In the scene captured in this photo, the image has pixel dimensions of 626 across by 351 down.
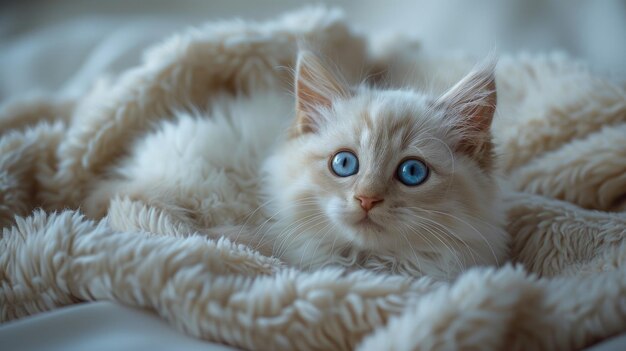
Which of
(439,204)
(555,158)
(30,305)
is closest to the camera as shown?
(30,305)

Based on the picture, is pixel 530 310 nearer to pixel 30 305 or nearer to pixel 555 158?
pixel 555 158

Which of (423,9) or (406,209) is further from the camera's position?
(423,9)

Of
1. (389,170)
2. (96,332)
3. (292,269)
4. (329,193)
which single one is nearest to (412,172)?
(389,170)

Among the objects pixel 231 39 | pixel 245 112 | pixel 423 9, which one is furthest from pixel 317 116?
pixel 423 9

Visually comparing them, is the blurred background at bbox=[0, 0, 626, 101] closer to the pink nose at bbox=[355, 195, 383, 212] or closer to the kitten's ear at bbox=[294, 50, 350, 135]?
the kitten's ear at bbox=[294, 50, 350, 135]

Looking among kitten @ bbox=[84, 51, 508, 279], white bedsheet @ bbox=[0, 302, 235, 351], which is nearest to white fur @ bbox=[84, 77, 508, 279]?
kitten @ bbox=[84, 51, 508, 279]

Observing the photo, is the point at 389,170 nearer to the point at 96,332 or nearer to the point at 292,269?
the point at 292,269
